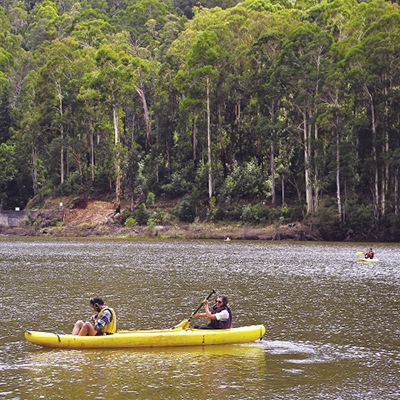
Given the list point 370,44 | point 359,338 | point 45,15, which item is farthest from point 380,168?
point 45,15

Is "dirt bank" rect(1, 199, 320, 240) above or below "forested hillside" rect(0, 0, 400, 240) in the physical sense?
below

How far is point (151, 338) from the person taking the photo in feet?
36.1

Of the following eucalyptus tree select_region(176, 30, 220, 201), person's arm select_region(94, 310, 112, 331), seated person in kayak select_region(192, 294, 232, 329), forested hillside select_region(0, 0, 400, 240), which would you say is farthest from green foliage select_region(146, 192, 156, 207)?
person's arm select_region(94, 310, 112, 331)

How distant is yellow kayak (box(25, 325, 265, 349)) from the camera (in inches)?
426

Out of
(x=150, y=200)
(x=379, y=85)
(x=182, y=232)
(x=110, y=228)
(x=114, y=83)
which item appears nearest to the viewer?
(x=379, y=85)

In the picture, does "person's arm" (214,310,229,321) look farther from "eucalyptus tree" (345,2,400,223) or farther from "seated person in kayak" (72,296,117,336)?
"eucalyptus tree" (345,2,400,223)

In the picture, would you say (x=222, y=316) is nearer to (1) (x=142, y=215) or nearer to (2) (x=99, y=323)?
(2) (x=99, y=323)

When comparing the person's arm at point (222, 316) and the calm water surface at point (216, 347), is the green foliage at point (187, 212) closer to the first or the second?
the calm water surface at point (216, 347)

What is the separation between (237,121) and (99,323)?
55.0 m

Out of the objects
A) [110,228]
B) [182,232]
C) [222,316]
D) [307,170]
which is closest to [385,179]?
[307,170]

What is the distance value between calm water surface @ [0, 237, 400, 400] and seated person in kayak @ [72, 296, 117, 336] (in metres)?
0.43

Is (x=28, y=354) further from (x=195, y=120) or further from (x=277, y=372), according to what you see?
(x=195, y=120)

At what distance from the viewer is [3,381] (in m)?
8.70

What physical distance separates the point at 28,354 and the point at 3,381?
185cm
